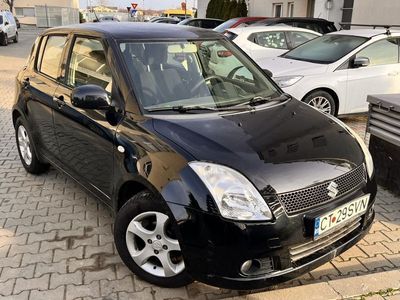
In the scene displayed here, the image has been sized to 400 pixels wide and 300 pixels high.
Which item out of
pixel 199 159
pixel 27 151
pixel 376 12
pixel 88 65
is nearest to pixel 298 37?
pixel 376 12

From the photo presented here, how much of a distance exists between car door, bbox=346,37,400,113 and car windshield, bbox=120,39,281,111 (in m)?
3.56

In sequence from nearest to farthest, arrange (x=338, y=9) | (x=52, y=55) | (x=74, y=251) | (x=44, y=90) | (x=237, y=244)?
(x=237, y=244)
(x=74, y=251)
(x=44, y=90)
(x=52, y=55)
(x=338, y=9)

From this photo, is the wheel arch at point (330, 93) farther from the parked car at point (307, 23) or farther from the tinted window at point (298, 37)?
the parked car at point (307, 23)

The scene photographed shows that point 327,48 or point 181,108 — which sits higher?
point 181,108

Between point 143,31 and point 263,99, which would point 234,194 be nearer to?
point 263,99

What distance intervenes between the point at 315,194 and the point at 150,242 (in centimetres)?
111

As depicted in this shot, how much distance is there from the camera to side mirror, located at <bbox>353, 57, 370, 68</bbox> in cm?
682

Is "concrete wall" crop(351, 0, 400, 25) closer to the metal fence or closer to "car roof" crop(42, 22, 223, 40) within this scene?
"car roof" crop(42, 22, 223, 40)

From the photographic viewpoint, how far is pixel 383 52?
7219mm

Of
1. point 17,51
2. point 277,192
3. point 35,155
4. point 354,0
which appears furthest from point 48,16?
point 277,192

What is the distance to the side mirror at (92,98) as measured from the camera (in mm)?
3123

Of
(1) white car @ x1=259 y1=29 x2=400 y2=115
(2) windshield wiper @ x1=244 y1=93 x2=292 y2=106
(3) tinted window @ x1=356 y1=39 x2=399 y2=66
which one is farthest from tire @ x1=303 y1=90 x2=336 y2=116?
(2) windshield wiper @ x1=244 y1=93 x2=292 y2=106

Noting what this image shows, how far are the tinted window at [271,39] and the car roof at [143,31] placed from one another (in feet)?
18.9

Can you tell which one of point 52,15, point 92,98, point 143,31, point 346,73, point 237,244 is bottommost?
point 52,15
